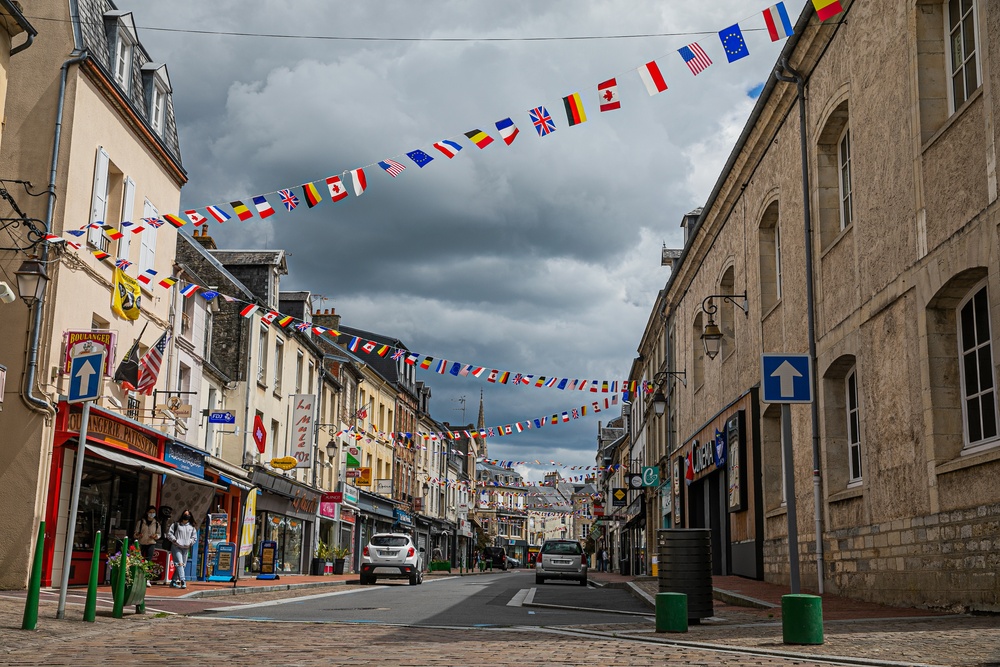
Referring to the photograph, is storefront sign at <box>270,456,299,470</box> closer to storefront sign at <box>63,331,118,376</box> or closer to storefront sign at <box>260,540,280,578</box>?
storefront sign at <box>260,540,280,578</box>

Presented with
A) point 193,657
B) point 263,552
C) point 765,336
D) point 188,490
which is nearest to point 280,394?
point 263,552

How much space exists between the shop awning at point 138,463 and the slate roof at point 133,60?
6.54m

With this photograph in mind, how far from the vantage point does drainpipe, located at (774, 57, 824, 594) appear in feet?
49.4

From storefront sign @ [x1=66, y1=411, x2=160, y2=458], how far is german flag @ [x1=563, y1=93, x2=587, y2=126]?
952 cm

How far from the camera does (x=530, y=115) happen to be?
12875 mm

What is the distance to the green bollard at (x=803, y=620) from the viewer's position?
27.3 ft

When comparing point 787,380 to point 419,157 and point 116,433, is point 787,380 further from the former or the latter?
point 116,433

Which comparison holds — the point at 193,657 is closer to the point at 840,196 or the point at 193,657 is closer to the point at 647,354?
the point at 840,196

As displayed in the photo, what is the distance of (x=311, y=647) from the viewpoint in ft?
29.3

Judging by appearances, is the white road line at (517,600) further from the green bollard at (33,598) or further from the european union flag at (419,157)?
the green bollard at (33,598)

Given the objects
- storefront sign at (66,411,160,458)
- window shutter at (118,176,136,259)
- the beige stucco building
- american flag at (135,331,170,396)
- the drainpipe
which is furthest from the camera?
american flag at (135,331,170,396)

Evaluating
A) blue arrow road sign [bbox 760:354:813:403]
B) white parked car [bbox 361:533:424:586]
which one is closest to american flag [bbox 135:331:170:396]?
white parked car [bbox 361:533:424:586]

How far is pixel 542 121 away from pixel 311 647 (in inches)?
276

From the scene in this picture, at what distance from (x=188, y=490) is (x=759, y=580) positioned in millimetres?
12709
